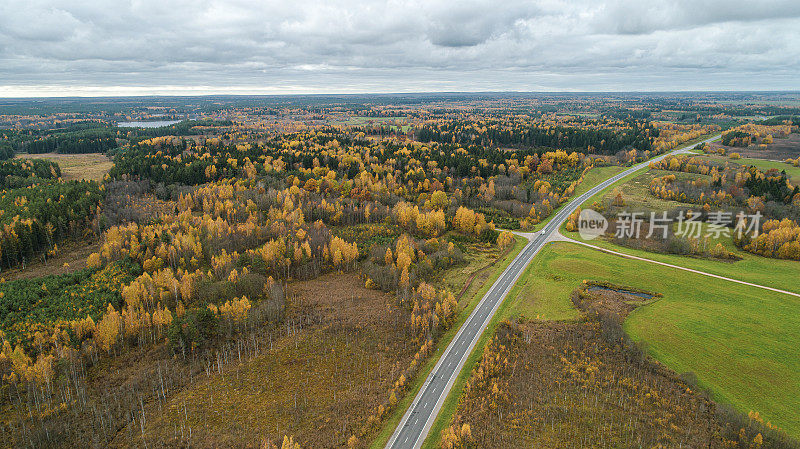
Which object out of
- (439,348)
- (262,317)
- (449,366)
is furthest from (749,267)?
(262,317)

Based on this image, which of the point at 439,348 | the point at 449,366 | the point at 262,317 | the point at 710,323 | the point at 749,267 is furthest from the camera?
the point at 749,267

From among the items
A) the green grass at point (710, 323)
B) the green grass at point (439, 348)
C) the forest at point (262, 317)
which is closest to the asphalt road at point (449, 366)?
the green grass at point (439, 348)

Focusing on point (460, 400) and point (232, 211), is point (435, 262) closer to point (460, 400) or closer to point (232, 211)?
point (460, 400)

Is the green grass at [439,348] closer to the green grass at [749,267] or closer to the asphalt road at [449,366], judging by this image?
the asphalt road at [449,366]

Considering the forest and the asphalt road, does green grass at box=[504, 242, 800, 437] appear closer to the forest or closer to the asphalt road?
the asphalt road

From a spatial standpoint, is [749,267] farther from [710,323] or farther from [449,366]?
[449,366]

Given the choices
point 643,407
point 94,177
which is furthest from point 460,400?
point 94,177
